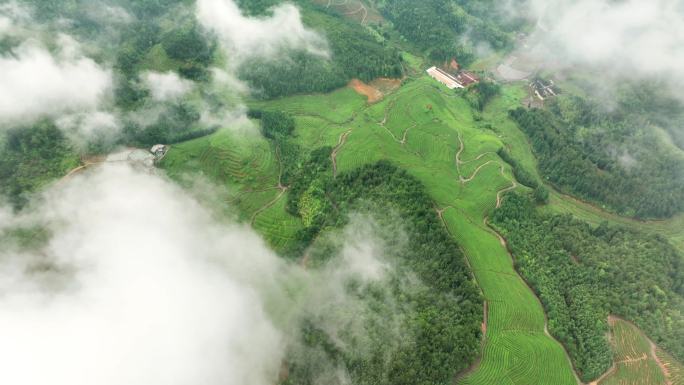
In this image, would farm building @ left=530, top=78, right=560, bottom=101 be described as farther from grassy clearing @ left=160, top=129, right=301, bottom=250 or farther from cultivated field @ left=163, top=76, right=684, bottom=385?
grassy clearing @ left=160, top=129, right=301, bottom=250

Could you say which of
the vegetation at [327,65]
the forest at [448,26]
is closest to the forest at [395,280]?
the vegetation at [327,65]

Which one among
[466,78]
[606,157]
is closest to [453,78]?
[466,78]

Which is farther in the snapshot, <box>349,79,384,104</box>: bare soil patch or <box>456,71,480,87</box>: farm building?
<box>456,71,480,87</box>: farm building

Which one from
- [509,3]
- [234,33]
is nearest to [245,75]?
[234,33]

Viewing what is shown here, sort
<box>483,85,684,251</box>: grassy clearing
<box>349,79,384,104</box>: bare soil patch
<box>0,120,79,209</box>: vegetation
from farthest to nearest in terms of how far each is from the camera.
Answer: <box>349,79,384,104</box>: bare soil patch
<box>483,85,684,251</box>: grassy clearing
<box>0,120,79,209</box>: vegetation

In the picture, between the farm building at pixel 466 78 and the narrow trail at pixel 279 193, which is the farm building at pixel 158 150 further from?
the farm building at pixel 466 78

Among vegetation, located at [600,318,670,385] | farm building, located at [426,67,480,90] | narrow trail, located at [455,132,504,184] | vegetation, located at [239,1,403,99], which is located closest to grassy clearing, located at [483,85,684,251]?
narrow trail, located at [455,132,504,184]
